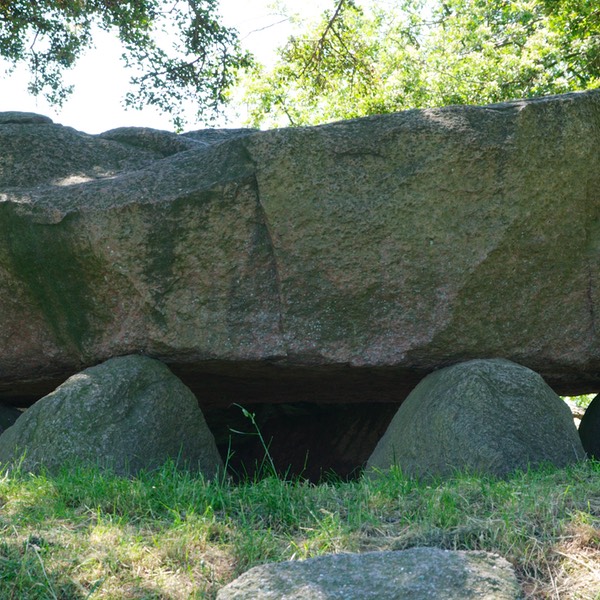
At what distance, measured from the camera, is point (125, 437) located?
15.1ft

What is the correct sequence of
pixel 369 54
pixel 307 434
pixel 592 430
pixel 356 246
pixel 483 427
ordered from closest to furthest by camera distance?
pixel 483 427, pixel 356 246, pixel 592 430, pixel 307 434, pixel 369 54

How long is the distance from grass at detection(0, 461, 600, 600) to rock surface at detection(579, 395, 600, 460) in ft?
5.78

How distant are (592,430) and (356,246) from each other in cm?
207

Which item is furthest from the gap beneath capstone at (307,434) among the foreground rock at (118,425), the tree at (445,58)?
the tree at (445,58)

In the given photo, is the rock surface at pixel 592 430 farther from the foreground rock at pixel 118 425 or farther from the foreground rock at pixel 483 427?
the foreground rock at pixel 118 425

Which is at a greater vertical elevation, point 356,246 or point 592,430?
point 356,246

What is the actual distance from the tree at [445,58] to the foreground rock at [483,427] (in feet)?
22.0

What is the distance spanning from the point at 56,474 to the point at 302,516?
150 centimetres

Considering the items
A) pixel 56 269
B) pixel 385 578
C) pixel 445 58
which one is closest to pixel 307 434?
pixel 56 269

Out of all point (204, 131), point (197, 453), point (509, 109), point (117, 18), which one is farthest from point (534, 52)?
point (197, 453)

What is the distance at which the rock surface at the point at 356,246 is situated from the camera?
4902mm

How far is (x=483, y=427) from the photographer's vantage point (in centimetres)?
438

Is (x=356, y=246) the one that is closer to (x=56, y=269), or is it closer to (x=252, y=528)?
(x=56, y=269)

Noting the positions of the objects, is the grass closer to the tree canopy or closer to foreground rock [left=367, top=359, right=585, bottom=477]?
foreground rock [left=367, top=359, right=585, bottom=477]
